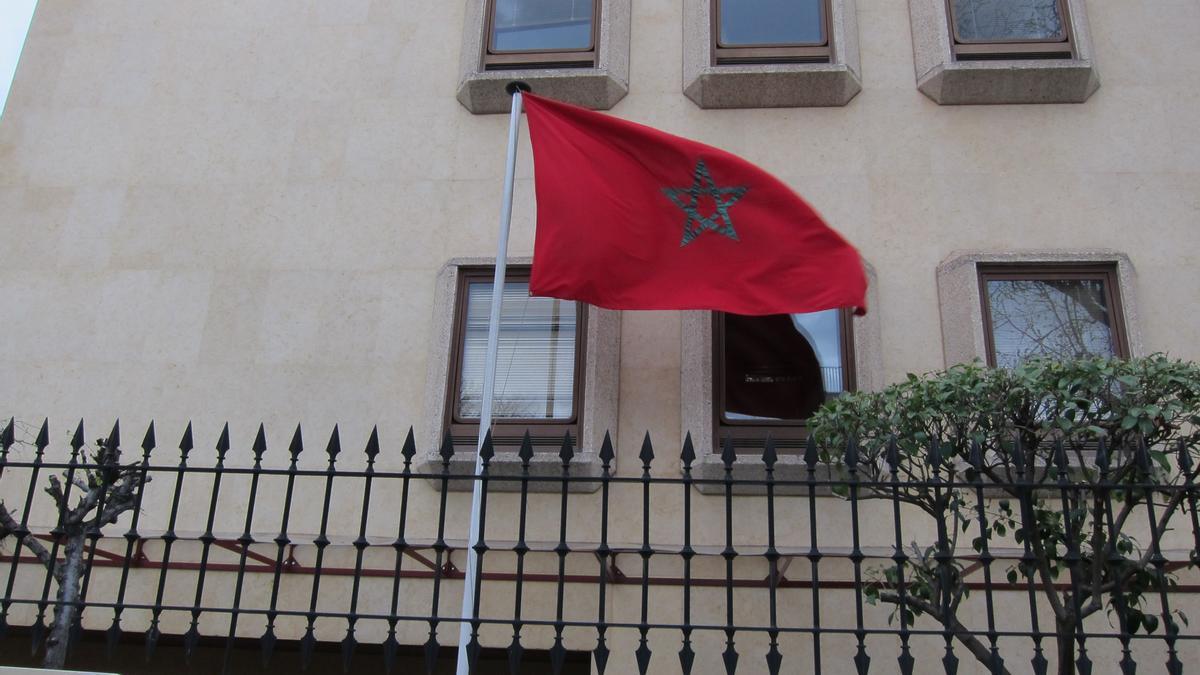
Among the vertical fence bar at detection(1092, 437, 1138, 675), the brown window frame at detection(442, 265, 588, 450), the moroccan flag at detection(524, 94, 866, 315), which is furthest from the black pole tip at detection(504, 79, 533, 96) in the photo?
the vertical fence bar at detection(1092, 437, 1138, 675)

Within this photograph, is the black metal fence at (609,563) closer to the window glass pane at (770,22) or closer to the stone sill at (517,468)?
the stone sill at (517,468)

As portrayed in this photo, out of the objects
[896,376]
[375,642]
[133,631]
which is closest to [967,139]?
Result: [896,376]

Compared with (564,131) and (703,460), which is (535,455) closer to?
(703,460)

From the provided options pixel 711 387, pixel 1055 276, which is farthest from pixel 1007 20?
pixel 711 387

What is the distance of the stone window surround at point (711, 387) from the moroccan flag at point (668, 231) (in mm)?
879

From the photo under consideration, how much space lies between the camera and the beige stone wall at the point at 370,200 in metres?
7.53

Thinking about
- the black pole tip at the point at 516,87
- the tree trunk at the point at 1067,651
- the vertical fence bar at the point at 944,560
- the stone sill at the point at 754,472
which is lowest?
the tree trunk at the point at 1067,651

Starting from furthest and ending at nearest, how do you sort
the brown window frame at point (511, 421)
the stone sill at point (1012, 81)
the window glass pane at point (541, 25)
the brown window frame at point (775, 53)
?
the window glass pane at point (541, 25) < the brown window frame at point (775, 53) < the stone sill at point (1012, 81) < the brown window frame at point (511, 421)

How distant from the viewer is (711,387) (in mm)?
7320

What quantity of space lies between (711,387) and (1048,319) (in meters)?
2.52

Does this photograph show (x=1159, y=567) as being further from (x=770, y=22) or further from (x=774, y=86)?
(x=770, y=22)

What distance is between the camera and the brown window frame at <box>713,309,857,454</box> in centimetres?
720

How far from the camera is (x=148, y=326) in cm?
787

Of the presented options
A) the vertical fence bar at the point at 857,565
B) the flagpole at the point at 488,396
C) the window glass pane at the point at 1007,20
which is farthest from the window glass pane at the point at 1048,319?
the flagpole at the point at 488,396
